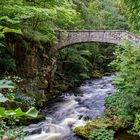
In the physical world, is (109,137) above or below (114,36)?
below

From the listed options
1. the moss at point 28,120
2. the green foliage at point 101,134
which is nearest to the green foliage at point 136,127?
the green foliage at point 101,134

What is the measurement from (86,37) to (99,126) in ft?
27.8

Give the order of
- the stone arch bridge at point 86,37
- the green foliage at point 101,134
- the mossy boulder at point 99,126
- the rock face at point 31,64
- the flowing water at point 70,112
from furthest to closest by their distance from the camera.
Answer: the stone arch bridge at point 86,37 → the rock face at point 31,64 → the flowing water at point 70,112 → the mossy boulder at point 99,126 → the green foliage at point 101,134

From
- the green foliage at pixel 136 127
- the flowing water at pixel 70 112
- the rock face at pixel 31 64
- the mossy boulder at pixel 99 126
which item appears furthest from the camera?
the rock face at pixel 31 64

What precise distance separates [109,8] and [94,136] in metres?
21.6

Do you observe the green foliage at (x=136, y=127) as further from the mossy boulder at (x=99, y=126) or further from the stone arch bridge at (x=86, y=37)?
the stone arch bridge at (x=86, y=37)

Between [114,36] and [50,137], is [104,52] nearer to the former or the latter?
[114,36]

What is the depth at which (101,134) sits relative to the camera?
10812mm

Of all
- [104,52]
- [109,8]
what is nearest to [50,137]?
[104,52]

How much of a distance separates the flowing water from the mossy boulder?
29 centimetres

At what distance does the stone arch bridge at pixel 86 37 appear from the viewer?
58.7 ft

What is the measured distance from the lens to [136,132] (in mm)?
10766

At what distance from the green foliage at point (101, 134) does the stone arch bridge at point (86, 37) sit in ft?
25.8

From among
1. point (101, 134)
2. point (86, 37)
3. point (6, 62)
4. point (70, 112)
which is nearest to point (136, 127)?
point (101, 134)
